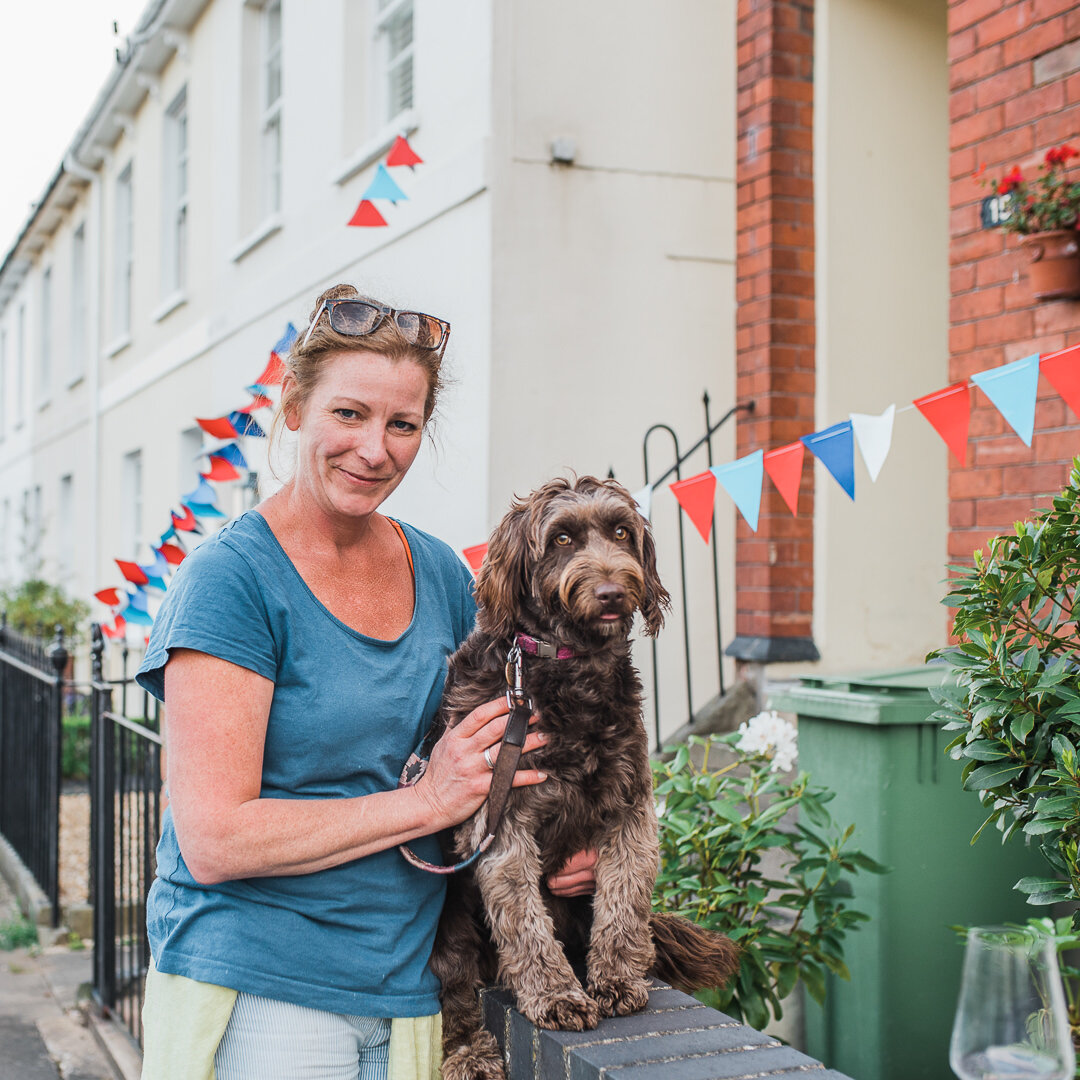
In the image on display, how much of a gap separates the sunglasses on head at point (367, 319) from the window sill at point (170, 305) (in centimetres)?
1058

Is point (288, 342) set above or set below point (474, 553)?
above

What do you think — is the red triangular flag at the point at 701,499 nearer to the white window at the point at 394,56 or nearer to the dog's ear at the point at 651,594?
the dog's ear at the point at 651,594

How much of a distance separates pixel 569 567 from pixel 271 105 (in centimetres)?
943

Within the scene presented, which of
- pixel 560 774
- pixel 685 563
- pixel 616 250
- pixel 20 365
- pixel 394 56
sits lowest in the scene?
pixel 560 774

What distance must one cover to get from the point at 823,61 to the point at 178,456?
26.9ft

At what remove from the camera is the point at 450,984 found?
219 centimetres

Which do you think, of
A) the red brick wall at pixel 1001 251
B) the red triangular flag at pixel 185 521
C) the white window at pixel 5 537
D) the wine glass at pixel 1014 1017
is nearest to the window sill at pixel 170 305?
the red triangular flag at pixel 185 521

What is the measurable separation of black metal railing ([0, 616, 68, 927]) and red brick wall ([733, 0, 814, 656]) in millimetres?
3742

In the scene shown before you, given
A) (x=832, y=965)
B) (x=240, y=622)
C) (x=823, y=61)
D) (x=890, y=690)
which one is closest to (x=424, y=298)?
(x=823, y=61)

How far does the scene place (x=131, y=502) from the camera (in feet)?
47.0

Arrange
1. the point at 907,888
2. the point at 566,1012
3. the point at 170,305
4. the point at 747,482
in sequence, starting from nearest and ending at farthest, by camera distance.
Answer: the point at 566,1012 < the point at 907,888 < the point at 747,482 < the point at 170,305

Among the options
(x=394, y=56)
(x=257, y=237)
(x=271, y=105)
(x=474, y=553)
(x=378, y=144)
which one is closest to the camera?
(x=474, y=553)

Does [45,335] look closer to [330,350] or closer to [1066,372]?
Result: [1066,372]

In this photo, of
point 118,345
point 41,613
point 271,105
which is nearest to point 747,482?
point 271,105
